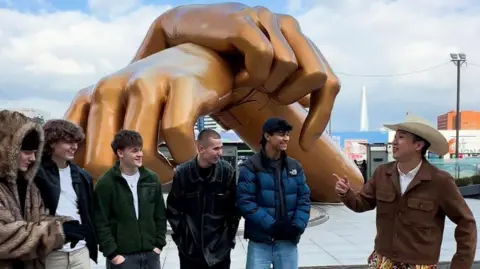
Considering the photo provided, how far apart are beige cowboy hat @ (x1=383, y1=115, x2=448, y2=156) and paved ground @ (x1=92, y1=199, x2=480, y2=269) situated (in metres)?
3.01

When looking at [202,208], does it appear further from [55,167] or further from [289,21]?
[289,21]

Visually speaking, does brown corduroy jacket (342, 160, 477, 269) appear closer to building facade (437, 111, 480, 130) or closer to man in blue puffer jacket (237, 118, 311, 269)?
man in blue puffer jacket (237, 118, 311, 269)

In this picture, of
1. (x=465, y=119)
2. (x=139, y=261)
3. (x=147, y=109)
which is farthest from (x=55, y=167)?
(x=465, y=119)

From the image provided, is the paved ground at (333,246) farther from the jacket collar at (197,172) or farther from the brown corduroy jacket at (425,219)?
the brown corduroy jacket at (425,219)

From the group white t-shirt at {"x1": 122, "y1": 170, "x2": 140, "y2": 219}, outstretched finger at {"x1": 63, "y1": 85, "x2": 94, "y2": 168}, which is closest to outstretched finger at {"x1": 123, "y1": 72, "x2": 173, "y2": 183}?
outstretched finger at {"x1": 63, "y1": 85, "x2": 94, "y2": 168}

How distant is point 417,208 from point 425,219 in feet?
0.26

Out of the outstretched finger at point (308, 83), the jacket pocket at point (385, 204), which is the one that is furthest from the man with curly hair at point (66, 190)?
the outstretched finger at point (308, 83)

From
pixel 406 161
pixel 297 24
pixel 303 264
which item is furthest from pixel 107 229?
pixel 297 24

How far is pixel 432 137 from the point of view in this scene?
3.02 m

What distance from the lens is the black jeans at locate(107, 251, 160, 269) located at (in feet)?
10.9

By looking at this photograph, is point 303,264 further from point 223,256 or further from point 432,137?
point 432,137

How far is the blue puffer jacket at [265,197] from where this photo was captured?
3.56 m

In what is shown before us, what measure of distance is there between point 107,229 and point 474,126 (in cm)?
7753

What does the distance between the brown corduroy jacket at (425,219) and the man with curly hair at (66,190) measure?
1778 mm
